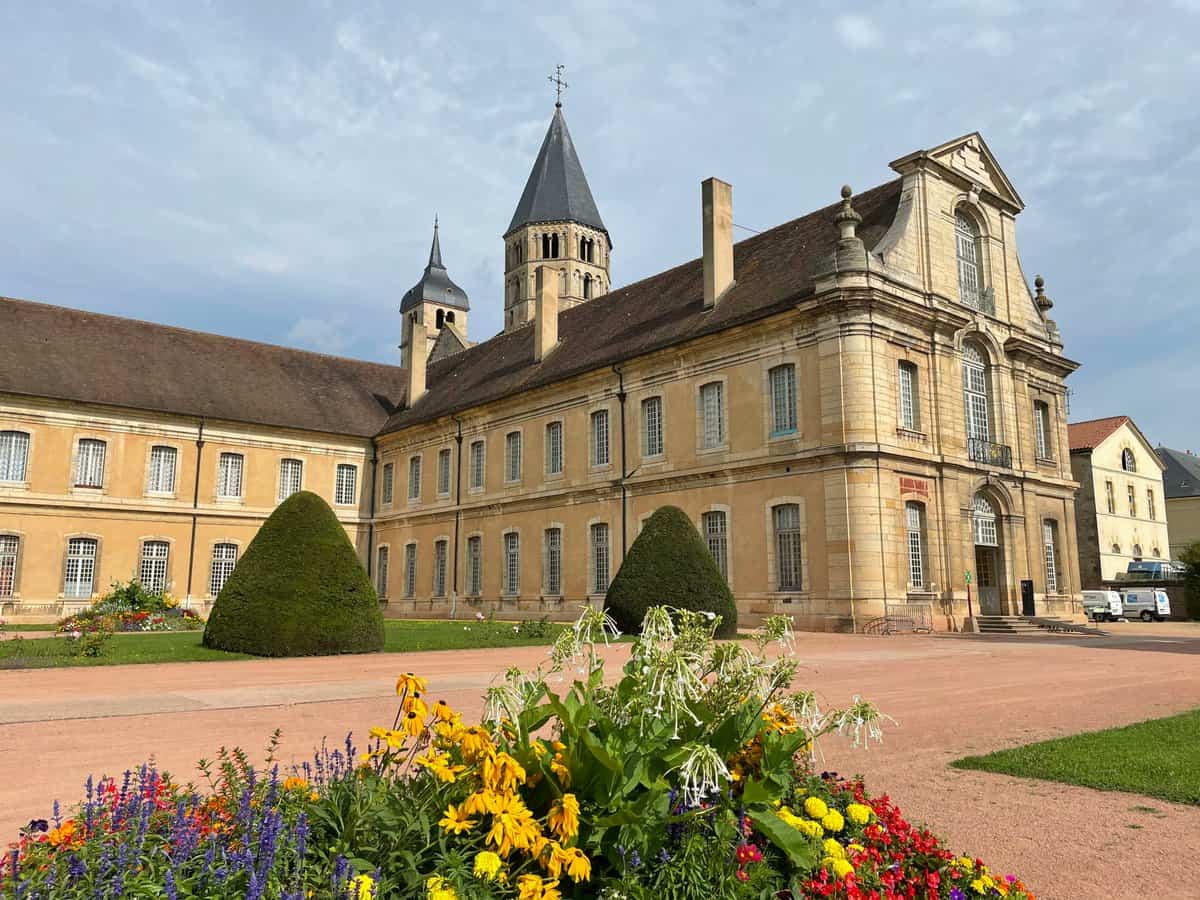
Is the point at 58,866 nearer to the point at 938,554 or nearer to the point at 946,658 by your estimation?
the point at 946,658

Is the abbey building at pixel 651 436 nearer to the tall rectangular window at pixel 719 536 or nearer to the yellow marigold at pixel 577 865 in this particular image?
the tall rectangular window at pixel 719 536

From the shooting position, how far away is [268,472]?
31.5 meters

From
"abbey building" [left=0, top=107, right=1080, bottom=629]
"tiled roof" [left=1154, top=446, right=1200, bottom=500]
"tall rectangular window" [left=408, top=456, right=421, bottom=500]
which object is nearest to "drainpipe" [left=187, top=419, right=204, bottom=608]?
"abbey building" [left=0, top=107, right=1080, bottom=629]

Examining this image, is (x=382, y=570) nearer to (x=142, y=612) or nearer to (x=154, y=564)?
(x=154, y=564)

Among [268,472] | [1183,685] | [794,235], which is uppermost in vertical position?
[794,235]

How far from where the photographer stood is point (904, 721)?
23.1 ft

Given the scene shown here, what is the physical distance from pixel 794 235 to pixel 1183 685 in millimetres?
→ 16608

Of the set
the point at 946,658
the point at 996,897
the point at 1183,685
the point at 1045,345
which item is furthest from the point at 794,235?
the point at 996,897

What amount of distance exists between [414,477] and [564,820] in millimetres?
30750

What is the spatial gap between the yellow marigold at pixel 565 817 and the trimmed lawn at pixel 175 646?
1087 cm

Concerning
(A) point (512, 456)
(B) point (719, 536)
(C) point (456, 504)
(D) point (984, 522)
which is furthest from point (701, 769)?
(C) point (456, 504)

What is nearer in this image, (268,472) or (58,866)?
(58,866)

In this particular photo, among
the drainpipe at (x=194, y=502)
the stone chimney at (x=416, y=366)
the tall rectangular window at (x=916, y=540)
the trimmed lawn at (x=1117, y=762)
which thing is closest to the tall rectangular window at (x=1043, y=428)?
the tall rectangular window at (x=916, y=540)

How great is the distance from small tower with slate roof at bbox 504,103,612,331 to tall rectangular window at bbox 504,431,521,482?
1173 inches
